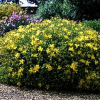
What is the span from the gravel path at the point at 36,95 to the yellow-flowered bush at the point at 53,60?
0.13m

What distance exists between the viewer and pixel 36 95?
14.8 feet

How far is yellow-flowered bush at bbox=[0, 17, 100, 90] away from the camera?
4621mm

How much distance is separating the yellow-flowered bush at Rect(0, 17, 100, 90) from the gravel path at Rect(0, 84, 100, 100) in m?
0.13

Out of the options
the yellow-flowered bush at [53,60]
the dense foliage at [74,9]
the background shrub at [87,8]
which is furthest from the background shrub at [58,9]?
the yellow-flowered bush at [53,60]

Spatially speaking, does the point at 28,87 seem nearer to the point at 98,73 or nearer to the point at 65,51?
the point at 65,51

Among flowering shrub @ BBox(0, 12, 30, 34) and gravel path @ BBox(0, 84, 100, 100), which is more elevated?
gravel path @ BBox(0, 84, 100, 100)

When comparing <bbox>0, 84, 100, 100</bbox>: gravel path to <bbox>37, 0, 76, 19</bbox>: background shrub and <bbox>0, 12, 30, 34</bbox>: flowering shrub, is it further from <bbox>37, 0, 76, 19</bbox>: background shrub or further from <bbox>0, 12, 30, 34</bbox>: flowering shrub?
<bbox>37, 0, 76, 19</bbox>: background shrub

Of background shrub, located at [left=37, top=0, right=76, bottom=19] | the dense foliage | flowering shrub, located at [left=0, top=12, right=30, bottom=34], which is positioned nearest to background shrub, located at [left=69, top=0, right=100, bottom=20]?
the dense foliage

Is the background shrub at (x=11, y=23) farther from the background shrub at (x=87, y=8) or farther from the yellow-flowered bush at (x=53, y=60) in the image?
the yellow-flowered bush at (x=53, y=60)

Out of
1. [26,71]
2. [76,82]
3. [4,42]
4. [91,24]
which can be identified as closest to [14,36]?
[4,42]

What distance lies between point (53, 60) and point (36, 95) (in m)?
0.63

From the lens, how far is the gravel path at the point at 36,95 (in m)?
4.41

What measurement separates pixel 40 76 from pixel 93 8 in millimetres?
7959

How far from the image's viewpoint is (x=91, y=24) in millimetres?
8445
